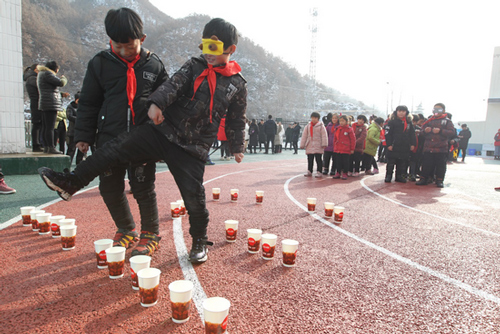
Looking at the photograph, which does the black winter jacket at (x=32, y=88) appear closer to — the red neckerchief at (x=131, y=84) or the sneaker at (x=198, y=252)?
the red neckerchief at (x=131, y=84)

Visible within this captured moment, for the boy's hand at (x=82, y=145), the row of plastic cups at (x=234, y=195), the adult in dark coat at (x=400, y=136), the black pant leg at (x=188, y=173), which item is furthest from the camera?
the adult in dark coat at (x=400, y=136)

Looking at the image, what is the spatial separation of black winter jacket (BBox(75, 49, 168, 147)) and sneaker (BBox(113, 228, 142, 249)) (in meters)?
0.97

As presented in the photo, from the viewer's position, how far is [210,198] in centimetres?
637

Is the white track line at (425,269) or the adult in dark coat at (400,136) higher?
the adult in dark coat at (400,136)

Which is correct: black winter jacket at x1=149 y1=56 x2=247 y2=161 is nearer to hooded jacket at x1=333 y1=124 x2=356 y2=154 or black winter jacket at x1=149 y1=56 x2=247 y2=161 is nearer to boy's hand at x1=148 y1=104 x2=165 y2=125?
boy's hand at x1=148 y1=104 x2=165 y2=125

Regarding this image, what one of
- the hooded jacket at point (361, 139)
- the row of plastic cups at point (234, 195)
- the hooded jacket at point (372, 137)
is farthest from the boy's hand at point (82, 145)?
the hooded jacket at point (372, 137)

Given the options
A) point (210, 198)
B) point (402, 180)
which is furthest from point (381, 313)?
point (402, 180)

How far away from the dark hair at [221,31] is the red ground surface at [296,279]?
2.07m

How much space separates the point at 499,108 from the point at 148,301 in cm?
3820

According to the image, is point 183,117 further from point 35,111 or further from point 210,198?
point 35,111

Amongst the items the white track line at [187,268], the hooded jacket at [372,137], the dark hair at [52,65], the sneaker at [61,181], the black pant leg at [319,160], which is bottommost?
the white track line at [187,268]

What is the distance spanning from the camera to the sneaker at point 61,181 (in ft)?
8.45

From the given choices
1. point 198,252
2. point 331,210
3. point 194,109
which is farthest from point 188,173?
point 331,210

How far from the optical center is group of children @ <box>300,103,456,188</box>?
9.20 meters
